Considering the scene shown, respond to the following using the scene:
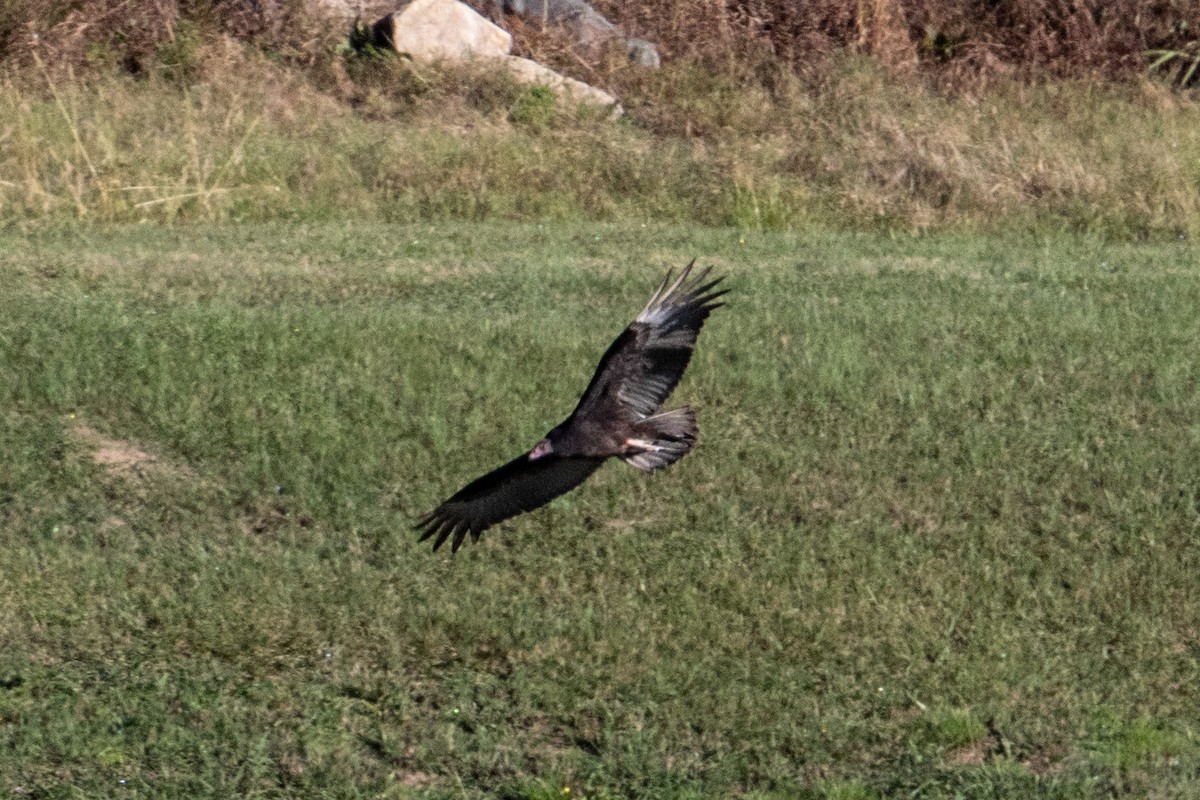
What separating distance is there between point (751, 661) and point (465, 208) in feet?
21.1

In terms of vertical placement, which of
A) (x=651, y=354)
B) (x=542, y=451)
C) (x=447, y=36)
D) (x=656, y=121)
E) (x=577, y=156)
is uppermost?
(x=447, y=36)

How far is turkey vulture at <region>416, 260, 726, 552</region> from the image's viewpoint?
19.3 feet

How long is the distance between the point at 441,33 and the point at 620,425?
8.93m

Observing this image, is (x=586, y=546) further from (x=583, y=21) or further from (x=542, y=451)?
(x=583, y=21)

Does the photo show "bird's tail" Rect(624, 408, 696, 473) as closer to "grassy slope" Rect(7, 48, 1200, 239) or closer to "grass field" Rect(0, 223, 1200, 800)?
"grass field" Rect(0, 223, 1200, 800)

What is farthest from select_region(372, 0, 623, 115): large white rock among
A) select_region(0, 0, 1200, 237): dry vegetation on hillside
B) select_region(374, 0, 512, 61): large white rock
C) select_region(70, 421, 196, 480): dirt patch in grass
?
select_region(70, 421, 196, 480): dirt patch in grass

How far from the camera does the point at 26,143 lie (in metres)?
11.9

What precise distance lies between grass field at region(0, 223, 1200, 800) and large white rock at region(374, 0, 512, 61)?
4567mm

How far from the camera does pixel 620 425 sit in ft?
19.7

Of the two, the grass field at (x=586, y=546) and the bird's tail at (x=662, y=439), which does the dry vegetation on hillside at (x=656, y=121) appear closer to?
the grass field at (x=586, y=546)

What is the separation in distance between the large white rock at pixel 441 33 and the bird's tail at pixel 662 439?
8.65 metres

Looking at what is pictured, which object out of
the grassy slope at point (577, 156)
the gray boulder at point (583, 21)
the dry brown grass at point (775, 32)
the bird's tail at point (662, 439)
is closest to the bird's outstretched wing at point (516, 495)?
the bird's tail at point (662, 439)

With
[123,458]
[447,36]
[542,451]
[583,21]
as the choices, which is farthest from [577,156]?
[542,451]

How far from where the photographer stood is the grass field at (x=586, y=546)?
5758mm
